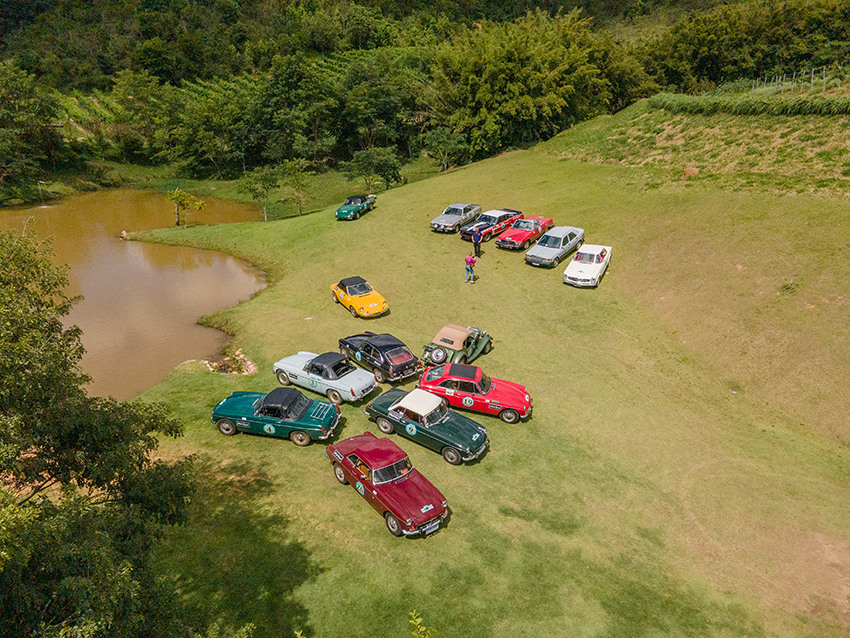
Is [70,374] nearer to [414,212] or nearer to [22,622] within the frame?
[22,622]

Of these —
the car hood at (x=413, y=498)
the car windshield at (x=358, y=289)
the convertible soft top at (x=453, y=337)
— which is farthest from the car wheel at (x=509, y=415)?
the car windshield at (x=358, y=289)

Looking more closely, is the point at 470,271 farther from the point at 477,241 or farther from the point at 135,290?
the point at 135,290

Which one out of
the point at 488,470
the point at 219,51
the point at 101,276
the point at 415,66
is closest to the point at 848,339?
the point at 488,470

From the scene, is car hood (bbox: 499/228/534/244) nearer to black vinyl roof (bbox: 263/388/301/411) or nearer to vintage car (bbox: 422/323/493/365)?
vintage car (bbox: 422/323/493/365)

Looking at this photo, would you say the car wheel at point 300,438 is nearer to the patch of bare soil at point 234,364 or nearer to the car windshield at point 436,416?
the car windshield at point 436,416

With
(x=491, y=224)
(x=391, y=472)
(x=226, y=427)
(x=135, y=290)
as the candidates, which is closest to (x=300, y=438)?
(x=226, y=427)

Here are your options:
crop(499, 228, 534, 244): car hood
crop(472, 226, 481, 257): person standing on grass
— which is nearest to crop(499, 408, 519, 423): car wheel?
crop(472, 226, 481, 257): person standing on grass

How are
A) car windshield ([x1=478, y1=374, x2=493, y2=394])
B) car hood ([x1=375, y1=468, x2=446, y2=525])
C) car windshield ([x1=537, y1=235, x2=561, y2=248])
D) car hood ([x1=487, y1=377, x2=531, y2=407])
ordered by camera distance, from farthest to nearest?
car windshield ([x1=537, y1=235, x2=561, y2=248])
car windshield ([x1=478, y1=374, x2=493, y2=394])
car hood ([x1=487, y1=377, x2=531, y2=407])
car hood ([x1=375, y1=468, x2=446, y2=525])
